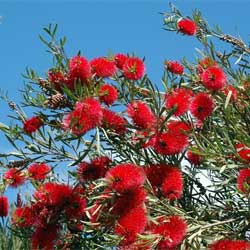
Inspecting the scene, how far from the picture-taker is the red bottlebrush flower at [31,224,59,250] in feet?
6.46

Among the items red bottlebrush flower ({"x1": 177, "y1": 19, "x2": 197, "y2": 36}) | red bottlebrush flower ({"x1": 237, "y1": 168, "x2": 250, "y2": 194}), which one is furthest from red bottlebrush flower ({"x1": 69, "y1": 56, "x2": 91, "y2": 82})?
red bottlebrush flower ({"x1": 177, "y1": 19, "x2": 197, "y2": 36})

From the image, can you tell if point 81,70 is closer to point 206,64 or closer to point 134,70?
point 134,70

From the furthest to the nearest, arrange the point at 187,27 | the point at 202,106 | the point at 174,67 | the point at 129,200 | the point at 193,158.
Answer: the point at 187,27 → the point at 174,67 → the point at 193,158 → the point at 202,106 → the point at 129,200

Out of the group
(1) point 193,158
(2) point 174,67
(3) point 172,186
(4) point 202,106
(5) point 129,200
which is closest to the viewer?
(5) point 129,200

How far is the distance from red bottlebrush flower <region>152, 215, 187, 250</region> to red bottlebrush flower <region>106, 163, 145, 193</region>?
13 cm

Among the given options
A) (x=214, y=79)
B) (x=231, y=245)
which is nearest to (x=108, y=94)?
(x=214, y=79)

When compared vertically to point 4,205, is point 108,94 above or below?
above

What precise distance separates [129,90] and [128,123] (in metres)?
0.19

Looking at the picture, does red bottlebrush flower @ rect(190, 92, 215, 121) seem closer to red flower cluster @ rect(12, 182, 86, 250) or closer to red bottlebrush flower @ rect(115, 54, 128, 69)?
red bottlebrush flower @ rect(115, 54, 128, 69)

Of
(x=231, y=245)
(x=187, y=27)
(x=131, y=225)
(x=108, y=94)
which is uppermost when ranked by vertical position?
(x=187, y=27)

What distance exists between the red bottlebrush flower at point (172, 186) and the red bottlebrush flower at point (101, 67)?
0.43 m

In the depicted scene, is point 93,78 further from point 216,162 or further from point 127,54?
point 216,162

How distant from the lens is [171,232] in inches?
67.6

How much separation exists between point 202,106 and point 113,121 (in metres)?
0.28
